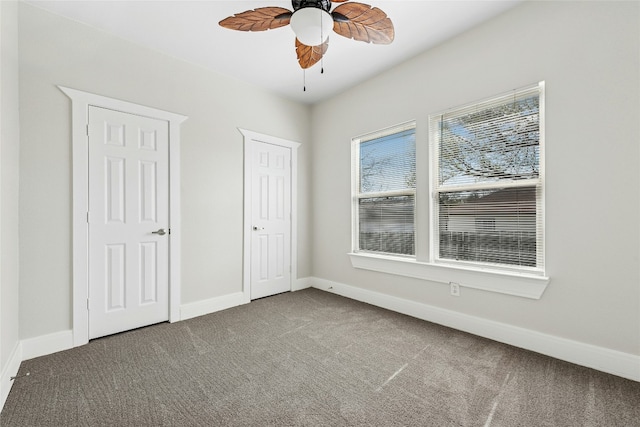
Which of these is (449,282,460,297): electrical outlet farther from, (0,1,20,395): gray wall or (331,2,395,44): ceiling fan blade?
(0,1,20,395): gray wall

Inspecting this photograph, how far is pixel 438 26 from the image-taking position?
2594mm

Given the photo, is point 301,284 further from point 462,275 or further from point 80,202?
point 80,202

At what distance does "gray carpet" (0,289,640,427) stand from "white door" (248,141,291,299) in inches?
44.8

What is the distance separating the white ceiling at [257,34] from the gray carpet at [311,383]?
9.29 feet

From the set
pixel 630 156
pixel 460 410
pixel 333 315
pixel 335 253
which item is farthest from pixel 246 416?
pixel 630 156

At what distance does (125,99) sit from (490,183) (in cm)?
354

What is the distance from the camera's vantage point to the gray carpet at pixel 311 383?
1.57 metres

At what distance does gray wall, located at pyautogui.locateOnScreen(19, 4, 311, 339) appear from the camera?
90.0 inches

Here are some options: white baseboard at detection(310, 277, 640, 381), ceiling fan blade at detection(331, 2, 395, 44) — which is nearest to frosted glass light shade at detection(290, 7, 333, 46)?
ceiling fan blade at detection(331, 2, 395, 44)

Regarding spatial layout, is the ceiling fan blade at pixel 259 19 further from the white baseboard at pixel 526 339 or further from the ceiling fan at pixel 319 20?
the white baseboard at pixel 526 339

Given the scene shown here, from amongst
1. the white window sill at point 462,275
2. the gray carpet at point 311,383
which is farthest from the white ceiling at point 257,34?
the gray carpet at point 311,383

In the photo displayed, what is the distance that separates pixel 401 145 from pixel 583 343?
236 centimetres

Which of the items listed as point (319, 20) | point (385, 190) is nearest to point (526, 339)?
point (385, 190)

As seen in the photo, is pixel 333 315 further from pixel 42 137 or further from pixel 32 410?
pixel 42 137
